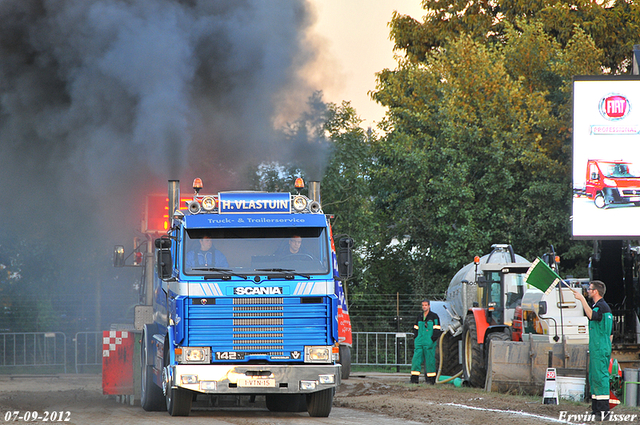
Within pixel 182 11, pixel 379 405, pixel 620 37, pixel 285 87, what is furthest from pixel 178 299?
pixel 620 37

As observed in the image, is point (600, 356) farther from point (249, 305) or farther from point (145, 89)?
point (145, 89)

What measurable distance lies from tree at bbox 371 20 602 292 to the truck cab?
55.9ft

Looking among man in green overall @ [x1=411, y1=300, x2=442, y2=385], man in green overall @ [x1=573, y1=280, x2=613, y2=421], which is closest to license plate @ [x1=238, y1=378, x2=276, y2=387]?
man in green overall @ [x1=573, y1=280, x2=613, y2=421]

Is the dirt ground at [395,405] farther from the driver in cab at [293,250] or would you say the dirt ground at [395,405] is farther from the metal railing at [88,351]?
the metal railing at [88,351]

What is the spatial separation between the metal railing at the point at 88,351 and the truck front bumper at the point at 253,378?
43.0 ft

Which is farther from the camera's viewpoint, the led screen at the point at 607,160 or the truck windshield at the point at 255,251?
the led screen at the point at 607,160

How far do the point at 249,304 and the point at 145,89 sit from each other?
755 centimetres

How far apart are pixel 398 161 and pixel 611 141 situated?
906 cm

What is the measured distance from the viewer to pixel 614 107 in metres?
22.4

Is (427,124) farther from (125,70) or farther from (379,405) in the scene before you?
(379,405)

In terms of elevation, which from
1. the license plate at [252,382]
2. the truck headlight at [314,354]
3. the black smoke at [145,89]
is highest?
the black smoke at [145,89]

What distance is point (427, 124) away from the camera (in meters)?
30.8

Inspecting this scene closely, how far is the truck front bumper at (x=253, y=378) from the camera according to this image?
11938mm

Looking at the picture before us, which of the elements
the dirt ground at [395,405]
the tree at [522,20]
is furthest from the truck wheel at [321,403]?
the tree at [522,20]
